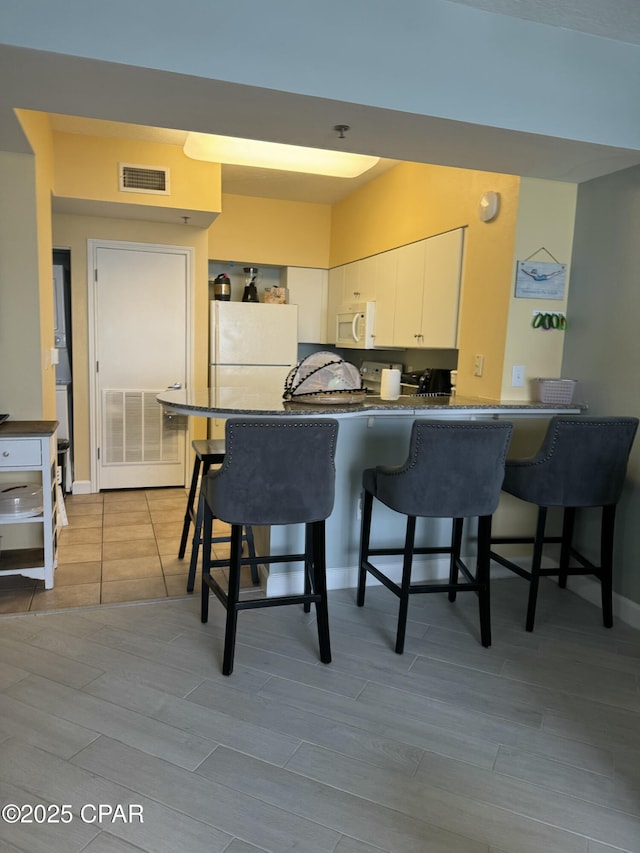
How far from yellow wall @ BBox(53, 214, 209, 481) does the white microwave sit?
3.82 ft

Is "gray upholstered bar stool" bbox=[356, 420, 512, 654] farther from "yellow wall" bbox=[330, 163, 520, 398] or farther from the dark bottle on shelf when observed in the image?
the dark bottle on shelf

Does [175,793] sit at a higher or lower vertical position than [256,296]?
lower

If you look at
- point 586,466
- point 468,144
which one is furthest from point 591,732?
point 468,144

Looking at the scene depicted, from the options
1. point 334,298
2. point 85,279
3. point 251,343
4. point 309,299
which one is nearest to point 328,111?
point 251,343

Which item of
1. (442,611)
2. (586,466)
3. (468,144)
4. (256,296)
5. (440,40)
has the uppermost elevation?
(440,40)

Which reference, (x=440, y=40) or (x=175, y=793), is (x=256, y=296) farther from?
(x=175, y=793)

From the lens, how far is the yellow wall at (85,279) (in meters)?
4.45

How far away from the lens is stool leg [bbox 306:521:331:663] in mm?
2286

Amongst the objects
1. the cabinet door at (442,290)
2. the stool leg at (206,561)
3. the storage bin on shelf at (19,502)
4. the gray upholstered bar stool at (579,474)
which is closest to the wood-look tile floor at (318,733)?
the stool leg at (206,561)

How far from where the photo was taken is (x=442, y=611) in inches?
113

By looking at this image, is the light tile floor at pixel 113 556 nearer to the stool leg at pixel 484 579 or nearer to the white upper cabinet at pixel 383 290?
the stool leg at pixel 484 579

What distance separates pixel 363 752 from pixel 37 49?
239cm

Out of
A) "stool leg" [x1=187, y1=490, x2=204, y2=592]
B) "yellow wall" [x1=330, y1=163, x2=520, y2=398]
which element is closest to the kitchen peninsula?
"yellow wall" [x1=330, y1=163, x2=520, y2=398]

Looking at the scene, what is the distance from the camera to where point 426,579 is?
3184 millimetres
